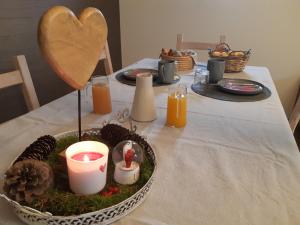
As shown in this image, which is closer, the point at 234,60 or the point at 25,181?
→ the point at 25,181

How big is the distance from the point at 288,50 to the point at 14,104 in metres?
2.34

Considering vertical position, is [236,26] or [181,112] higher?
[236,26]

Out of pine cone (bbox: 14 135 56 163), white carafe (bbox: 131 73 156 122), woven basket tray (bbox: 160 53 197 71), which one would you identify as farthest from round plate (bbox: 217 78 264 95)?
pine cone (bbox: 14 135 56 163)

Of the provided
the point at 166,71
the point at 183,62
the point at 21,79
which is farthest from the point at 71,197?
the point at 183,62

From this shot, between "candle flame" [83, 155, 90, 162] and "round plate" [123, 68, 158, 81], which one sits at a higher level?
"candle flame" [83, 155, 90, 162]

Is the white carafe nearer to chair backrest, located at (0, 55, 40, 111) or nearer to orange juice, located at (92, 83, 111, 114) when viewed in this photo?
orange juice, located at (92, 83, 111, 114)

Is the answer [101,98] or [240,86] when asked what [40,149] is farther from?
[240,86]

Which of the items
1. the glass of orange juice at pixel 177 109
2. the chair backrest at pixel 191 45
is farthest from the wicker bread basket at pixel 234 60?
the glass of orange juice at pixel 177 109

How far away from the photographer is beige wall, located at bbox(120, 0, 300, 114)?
244cm

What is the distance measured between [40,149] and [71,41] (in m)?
0.26

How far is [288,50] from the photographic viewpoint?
248cm

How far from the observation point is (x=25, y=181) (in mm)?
509

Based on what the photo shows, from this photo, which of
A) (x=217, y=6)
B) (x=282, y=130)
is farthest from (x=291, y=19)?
(x=282, y=130)

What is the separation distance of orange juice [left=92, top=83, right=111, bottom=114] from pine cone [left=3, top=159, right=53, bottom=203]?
19.4 inches
